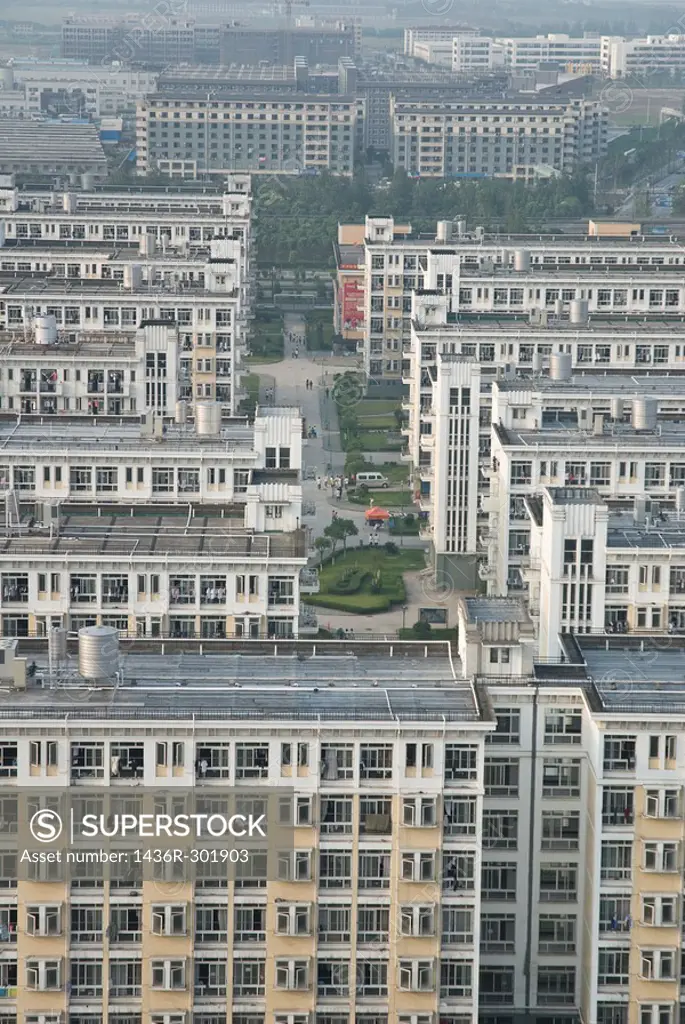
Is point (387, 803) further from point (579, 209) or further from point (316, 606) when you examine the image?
point (579, 209)

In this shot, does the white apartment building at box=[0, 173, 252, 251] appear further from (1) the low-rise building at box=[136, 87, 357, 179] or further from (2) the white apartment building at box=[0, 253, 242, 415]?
(1) the low-rise building at box=[136, 87, 357, 179]

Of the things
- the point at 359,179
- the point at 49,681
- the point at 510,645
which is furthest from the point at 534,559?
the point at 359,179

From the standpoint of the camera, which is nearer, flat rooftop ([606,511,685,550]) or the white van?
flat rooftop ([606,511,685,550])

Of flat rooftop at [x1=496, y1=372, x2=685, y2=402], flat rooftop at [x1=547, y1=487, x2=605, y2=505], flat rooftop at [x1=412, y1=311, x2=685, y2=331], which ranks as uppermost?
flat rooftop at [x1=547, y1=487, x2=605, y2=505]

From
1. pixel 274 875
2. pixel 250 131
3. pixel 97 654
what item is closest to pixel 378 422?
pixel 97 654

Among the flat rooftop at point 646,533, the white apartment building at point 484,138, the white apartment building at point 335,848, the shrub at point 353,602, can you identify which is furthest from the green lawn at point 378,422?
the white apartment building at point 484,138

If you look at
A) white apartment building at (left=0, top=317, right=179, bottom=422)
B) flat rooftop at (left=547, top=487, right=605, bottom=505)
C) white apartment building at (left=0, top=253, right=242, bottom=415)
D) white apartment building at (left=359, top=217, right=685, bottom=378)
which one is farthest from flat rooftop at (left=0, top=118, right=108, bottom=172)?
flat rooftop at (left=547, top=487, right=605, bottom=505)

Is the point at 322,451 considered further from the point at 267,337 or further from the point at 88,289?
the point at 267,337
